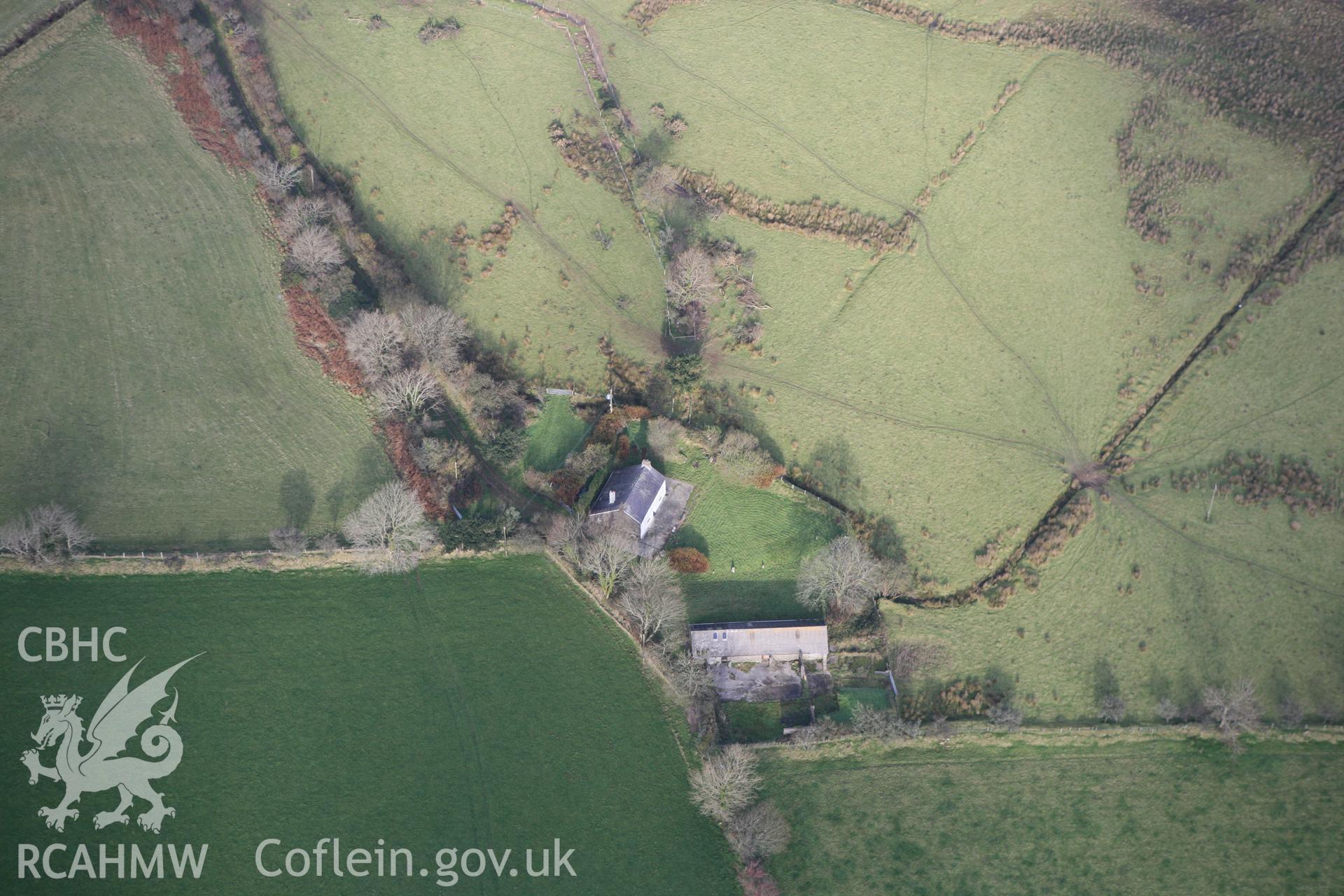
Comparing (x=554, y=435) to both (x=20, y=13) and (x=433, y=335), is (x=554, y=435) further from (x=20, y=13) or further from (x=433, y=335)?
(x=20, y=13)

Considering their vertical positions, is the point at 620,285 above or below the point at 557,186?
below

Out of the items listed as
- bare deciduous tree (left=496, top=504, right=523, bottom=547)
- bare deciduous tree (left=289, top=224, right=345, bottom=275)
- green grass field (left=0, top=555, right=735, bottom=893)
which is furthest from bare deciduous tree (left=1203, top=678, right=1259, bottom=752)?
bare deciduous tree (left=289, top=224, right=345, bottom=275)

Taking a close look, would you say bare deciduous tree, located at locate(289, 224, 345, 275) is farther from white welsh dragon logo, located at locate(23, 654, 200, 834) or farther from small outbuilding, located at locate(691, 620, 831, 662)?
small outbuilding, located at locate(691, 620, 831, 662)

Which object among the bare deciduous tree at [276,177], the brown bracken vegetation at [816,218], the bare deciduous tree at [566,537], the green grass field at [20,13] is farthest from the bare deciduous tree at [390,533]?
the green grass field at [20,13]

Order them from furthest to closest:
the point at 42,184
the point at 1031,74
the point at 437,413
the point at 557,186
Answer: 1. the point at 1031,74
2. the point at 557,186
3. the point at 42,184
4. the point at 437,413

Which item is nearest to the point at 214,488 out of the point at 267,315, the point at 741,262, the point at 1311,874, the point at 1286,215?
the point at 267,315

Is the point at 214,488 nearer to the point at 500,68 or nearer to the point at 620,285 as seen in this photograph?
the point at 620,285

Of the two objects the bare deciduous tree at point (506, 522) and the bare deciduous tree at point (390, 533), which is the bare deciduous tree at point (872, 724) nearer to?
the bare deciduous tree at point (506, 522)
